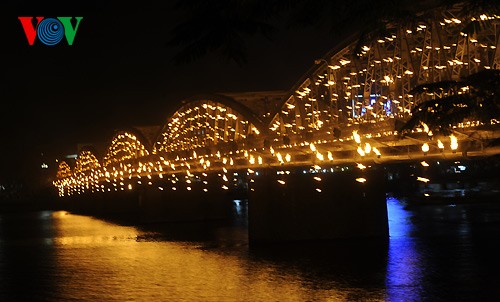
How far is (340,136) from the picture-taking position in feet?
149

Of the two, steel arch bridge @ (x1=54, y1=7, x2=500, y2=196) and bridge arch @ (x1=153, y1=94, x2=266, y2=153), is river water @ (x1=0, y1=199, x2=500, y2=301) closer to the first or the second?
steel arch bridge @ (x1=54, y1=7, x2=500, y2=196)

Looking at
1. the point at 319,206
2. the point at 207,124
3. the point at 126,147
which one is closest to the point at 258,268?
the point at 319,206

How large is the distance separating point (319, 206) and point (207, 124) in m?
37.9

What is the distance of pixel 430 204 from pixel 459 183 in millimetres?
33068

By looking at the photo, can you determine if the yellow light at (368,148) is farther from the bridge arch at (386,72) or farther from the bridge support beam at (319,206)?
the bridge support beam at (319,206)

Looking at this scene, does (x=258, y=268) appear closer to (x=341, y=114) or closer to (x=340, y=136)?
(x=340, y=136)

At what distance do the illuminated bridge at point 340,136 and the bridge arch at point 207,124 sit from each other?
28 centimetres

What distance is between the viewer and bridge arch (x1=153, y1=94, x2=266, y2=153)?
239ft

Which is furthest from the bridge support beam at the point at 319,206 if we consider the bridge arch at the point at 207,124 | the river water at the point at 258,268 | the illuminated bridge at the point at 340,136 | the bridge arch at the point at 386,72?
the bridge arch at the point at 207,124

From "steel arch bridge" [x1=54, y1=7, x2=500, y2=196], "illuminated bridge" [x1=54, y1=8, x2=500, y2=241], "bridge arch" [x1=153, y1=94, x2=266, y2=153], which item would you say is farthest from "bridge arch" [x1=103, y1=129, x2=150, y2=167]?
"illuminated bridge" [x1=54, y1=8, x2=500, y2=241]

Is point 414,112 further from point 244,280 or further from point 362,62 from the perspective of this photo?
point 362,62

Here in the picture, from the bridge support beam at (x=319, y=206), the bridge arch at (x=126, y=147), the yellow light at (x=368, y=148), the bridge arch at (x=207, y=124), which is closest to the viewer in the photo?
the yellow light at (x=368, y=148)

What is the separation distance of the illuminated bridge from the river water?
2362 mm

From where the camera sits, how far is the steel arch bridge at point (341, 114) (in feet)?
125
